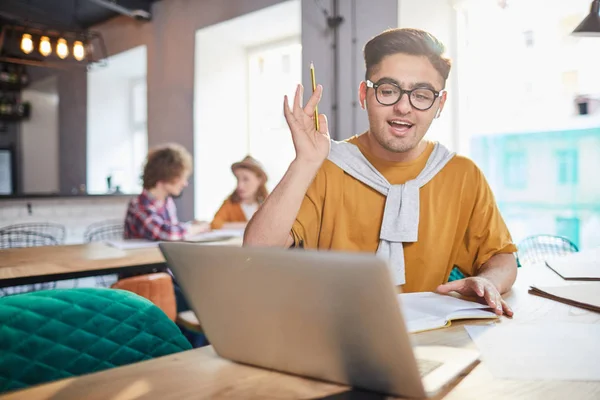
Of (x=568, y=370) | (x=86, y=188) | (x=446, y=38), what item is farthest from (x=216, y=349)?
(x=86, y=188)

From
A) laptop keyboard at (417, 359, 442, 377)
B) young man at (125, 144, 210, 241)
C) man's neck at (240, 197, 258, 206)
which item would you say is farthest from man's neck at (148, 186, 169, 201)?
laptop keyboard at (417, 359, 442, 377)

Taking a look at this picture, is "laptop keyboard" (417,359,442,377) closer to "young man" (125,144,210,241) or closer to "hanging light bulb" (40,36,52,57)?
"young man" (125,144,210,241)

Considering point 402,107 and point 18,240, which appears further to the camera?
point 18,240

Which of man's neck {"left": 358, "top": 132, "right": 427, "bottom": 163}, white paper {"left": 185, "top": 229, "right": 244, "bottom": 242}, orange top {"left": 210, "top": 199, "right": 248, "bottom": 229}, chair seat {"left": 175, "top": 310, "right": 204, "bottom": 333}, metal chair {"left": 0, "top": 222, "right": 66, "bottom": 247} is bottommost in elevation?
chair seat {"left": 175, "top": 310, "right": 204, "bottom": 333}

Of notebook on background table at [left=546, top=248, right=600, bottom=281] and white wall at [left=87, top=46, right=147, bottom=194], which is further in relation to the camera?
white wall at [left=87, top=46, right=147, bottom=194]

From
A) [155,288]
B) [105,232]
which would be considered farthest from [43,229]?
[155,288]

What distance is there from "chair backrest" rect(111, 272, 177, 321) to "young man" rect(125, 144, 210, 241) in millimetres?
535

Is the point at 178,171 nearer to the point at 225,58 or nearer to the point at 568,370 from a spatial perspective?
the point at 225,58

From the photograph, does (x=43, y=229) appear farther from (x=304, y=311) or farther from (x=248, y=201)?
(x=304, y=311)

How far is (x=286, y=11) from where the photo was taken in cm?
453

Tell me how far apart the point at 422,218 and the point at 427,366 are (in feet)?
2.78

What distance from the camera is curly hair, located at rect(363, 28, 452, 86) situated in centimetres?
149

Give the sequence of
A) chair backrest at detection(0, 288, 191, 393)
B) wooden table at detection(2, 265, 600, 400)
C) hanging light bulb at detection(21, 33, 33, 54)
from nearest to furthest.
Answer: wooden table at detection(2, 265, 600, 400) → chair backrest at detection(0, 288, 191, 393) → hanging light bulb at detection(21, 33, 33, 54)

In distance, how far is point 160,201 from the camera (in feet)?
11.1
